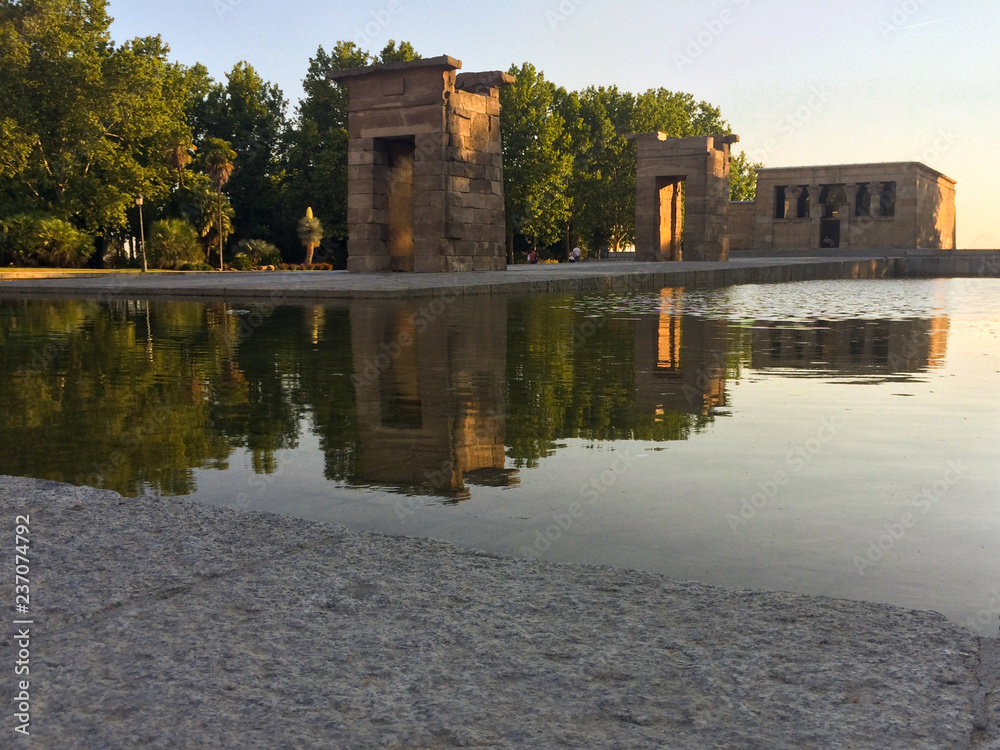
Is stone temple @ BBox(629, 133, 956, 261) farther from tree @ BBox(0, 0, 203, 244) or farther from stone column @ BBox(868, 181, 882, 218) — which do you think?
tree @ BBox(0, 0, 203, 244)

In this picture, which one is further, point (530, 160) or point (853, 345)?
point (530, 160)

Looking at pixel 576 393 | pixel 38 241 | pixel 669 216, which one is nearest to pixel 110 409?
pixel 576 393

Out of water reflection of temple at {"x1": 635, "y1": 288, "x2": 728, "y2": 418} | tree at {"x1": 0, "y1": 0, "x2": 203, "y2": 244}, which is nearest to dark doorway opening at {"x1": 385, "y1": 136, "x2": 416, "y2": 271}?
water reflection of temple at {"x1": 635, "y1": 288, "x2": 728, "y2": 418}

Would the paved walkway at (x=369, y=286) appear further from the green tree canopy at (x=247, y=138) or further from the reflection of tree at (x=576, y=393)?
the green tree canopy at (x=247, y=138)

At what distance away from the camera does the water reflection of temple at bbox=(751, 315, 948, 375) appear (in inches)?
319

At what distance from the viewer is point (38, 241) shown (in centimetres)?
3834

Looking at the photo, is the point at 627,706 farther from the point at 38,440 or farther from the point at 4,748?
the point at 38,440

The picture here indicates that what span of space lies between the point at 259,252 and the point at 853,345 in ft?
142

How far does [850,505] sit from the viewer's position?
3648 mm

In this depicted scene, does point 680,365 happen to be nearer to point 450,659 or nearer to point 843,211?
point 450,659

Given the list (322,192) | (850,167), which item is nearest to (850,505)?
(322,192)

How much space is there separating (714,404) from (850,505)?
242 centimetres

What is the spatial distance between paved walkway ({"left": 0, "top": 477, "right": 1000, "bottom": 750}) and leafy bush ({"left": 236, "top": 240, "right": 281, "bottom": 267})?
157 ft

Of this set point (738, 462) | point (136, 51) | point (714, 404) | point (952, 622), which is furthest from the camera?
Result: point (136, 51)
